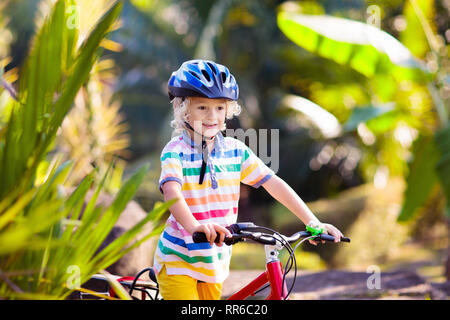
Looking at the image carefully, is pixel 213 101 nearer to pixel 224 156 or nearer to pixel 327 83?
pixel 224 156

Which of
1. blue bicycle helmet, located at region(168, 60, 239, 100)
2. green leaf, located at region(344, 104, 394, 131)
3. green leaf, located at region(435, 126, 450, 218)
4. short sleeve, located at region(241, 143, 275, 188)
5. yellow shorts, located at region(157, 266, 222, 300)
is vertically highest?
green leaf, located at region(344, 104, 394, 131)

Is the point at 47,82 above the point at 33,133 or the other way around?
above

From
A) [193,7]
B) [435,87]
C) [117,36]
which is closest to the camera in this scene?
[435,87]

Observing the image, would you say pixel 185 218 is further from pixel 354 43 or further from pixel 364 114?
pixel 354 43

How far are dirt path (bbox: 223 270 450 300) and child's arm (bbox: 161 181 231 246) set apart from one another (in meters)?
1.94

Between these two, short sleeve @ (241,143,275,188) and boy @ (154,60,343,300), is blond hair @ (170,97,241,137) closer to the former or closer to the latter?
boy @ (154,60,343,300)

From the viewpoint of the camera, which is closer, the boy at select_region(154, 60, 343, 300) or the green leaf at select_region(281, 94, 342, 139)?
the boy at select_region(154, 60, 343, 300)

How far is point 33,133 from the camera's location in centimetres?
171

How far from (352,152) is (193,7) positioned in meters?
4.63

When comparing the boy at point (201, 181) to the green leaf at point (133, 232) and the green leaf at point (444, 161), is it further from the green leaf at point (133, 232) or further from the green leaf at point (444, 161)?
the green leaf at point (444, 161)

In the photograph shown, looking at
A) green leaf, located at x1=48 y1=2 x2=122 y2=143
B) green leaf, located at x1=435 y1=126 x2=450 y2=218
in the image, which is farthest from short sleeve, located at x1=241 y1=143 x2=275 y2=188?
green leaf, located at x1=435 y1=126 x2=450 y2=218

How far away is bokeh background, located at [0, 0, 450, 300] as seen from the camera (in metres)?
6.25

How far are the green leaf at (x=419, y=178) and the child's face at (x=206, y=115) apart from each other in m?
5.44

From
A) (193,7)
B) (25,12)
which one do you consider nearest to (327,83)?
(193,7)
